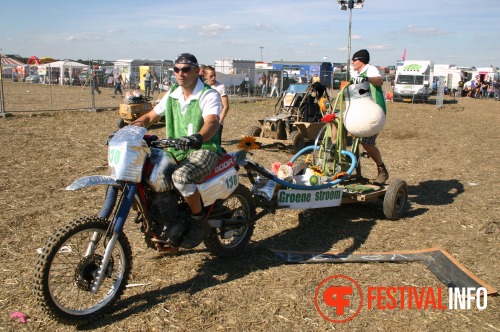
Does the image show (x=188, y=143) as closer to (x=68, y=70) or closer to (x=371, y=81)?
(x=371, y=81)

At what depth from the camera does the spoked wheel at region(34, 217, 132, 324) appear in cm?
311

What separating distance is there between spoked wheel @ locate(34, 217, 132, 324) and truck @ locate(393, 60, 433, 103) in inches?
1104

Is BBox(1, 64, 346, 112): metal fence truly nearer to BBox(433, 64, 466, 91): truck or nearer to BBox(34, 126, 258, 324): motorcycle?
BBox(433, 64, 466, 91): truck

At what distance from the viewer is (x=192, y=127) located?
161 inches

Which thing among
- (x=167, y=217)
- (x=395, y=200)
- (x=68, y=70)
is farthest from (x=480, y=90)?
(x=167, y=217)

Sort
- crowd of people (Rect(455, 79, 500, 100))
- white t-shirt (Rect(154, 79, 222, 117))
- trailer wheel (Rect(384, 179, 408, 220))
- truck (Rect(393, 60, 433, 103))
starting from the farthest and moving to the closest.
Answer: 1. crowd of people (Rect(455, 79, 500, 100))
2. truck (Rect(393, 60, 433, 103))
3. trailer wheel (Rect(384, 179, 408, 220))
4. white t-shirt (Rect(154, 79, 222, 117))

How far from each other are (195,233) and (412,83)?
1120 inches

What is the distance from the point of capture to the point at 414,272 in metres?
4.32

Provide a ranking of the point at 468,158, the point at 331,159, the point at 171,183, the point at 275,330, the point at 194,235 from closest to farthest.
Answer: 1. the point at 275,330
2. the point at 171,183
3. the point at 194,235
4. the point at 331,159
5. the point at 468,158

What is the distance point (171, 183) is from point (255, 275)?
1.22 meters

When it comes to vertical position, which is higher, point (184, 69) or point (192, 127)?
point (184, 69)

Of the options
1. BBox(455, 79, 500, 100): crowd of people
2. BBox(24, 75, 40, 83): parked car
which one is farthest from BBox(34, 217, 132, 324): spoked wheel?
BBox(455, 79, 500, 100): crowd of people

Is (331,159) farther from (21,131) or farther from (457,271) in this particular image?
(21,131)

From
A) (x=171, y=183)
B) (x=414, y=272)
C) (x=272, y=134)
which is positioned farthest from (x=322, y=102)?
(x=171, y=183)
